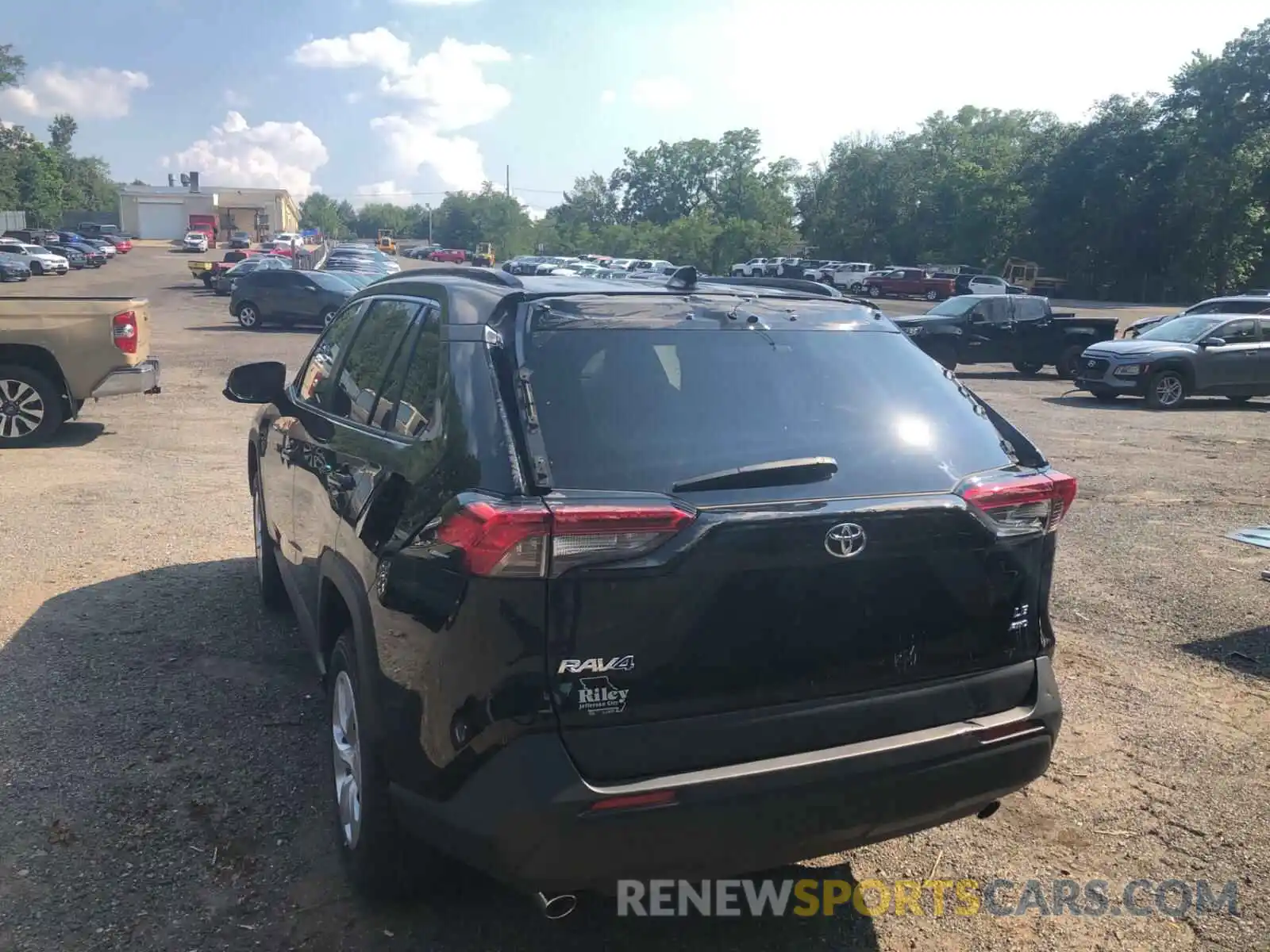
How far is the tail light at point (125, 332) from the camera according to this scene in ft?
33.7

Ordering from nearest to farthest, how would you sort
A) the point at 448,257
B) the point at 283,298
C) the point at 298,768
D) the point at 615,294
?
1. the point at 615,294
2. the point at 298,768
3. the point at 283,298
4. the point at 448,257

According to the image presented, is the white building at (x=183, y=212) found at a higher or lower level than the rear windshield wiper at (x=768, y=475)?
higher

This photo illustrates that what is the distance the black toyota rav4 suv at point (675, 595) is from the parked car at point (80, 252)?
213ft

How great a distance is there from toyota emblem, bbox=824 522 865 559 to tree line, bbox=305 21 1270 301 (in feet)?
197

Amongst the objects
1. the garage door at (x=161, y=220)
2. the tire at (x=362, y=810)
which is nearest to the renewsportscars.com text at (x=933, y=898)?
the tire at (x=362, y=810)

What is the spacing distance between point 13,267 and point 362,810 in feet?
174

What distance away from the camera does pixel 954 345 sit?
21.0 m

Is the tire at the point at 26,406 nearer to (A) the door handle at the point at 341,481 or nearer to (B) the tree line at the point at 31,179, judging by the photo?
(A) the door handle at the point at 341,481

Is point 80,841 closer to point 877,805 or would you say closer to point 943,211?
point 877,805

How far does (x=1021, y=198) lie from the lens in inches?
2598

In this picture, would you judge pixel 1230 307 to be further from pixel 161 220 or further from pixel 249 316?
pixel 161 220

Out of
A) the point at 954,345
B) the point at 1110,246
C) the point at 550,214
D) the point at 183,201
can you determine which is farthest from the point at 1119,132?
the point at 183,201

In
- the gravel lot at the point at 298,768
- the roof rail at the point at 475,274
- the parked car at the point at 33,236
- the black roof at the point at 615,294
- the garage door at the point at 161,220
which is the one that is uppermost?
the garage door at the point at 161,220

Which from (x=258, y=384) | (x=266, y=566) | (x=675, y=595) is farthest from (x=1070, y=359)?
(x=675, y=595)
